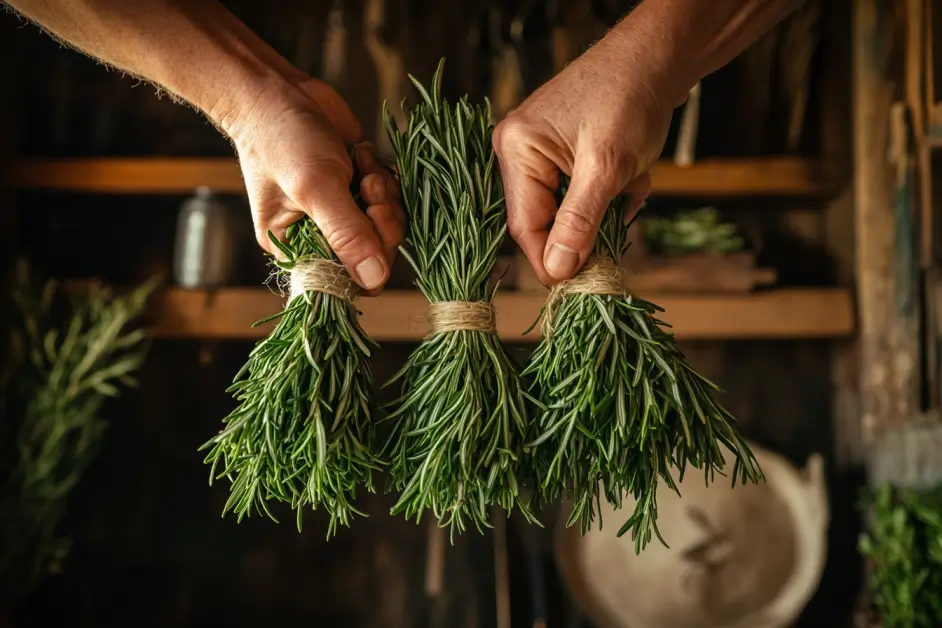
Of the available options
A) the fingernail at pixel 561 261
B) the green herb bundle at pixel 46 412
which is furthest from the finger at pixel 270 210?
the green herb bundle at pixel 46 412

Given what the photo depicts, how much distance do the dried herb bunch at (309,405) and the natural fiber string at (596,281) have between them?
6.8 inches

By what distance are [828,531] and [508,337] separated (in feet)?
2.86

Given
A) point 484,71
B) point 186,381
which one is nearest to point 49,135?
point 186,381

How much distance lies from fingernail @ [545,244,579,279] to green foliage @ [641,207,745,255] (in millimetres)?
1260

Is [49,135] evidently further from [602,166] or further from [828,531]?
[828,531]

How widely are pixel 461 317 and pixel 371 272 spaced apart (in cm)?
8

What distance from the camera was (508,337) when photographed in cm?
190

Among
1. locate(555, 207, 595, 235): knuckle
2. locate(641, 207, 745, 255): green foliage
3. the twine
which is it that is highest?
locate(641, 207, 745, 255): green foliage

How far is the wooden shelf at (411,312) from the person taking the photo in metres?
1.88

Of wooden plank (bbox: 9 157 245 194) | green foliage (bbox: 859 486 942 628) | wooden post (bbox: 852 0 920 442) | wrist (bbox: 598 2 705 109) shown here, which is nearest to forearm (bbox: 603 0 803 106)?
wrist (bbox: 598 2 705 109)

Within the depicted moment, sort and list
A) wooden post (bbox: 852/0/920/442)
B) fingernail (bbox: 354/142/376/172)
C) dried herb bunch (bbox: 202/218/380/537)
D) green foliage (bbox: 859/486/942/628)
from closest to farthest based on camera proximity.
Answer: dried herb bunch (bbox: 202/218/380/537) → fingernail (bbox: 354/142/376/172) → green foliage (bbox: 859/486/942/628) → wooden post (bbox: 852/0/920/442)

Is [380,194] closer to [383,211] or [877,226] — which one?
[383,211]

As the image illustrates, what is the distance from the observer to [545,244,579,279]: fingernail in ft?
2.25

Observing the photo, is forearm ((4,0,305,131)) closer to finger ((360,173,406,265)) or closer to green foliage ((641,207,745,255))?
finger ((360,173,406,265))
